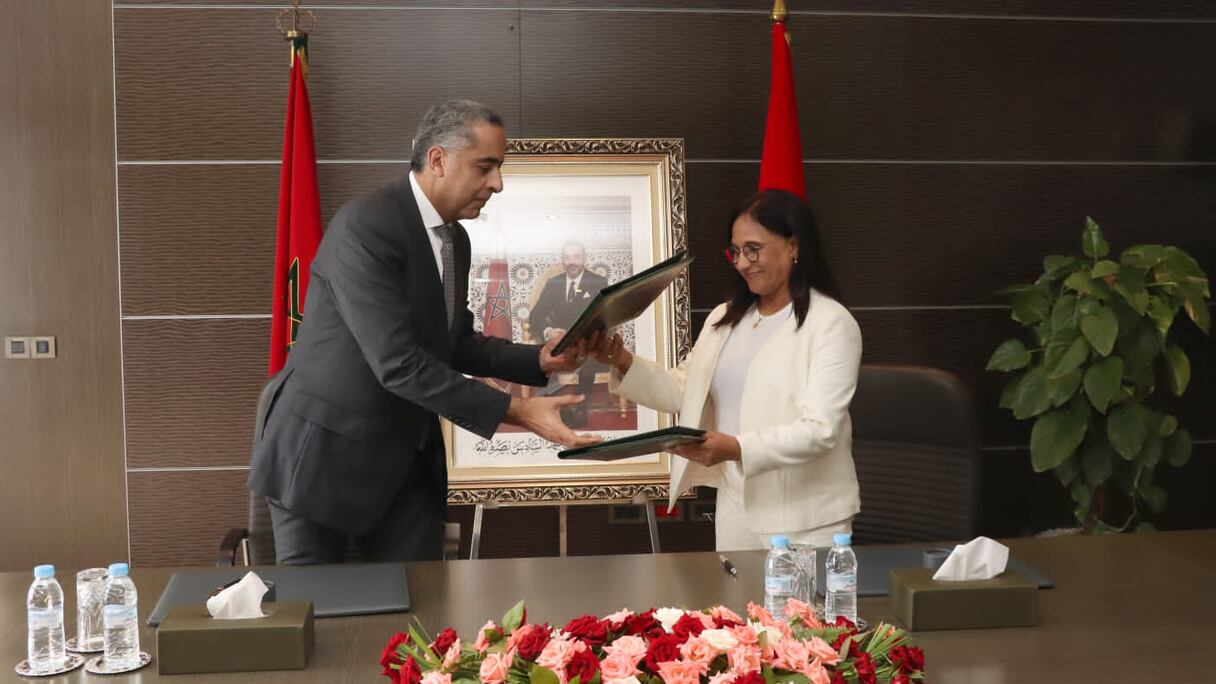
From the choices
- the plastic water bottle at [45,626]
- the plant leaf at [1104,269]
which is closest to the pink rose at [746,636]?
the plastic water bottle at [45,626]

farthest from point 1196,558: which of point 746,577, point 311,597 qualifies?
point 311,597

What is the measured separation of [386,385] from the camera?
8.50ft

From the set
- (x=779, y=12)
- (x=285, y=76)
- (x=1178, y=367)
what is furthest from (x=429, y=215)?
(x=1178, y=367)

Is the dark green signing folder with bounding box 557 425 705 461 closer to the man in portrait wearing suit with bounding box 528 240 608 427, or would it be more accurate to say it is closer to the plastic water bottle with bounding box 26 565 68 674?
the plastic water bottle with bounding box 26 565 68 674

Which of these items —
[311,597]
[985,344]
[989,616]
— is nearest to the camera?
[989,616]

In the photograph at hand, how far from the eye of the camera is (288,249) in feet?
12.3

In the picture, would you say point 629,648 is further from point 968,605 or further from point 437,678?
point 968,605

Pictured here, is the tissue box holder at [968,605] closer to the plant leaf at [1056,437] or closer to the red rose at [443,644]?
the red rose at [443,644]

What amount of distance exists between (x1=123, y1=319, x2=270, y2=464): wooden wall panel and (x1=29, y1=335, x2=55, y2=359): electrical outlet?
258 millimetres

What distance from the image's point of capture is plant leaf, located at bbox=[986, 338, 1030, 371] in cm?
396

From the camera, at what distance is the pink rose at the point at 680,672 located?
1.09 m

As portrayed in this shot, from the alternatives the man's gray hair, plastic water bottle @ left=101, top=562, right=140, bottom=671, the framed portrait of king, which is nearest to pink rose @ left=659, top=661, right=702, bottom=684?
plastic water bottle @ left=101, top=562, right=140, bottom=671

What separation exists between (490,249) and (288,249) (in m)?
0.70

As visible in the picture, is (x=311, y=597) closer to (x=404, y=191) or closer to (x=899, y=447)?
(x=404, y=191)
